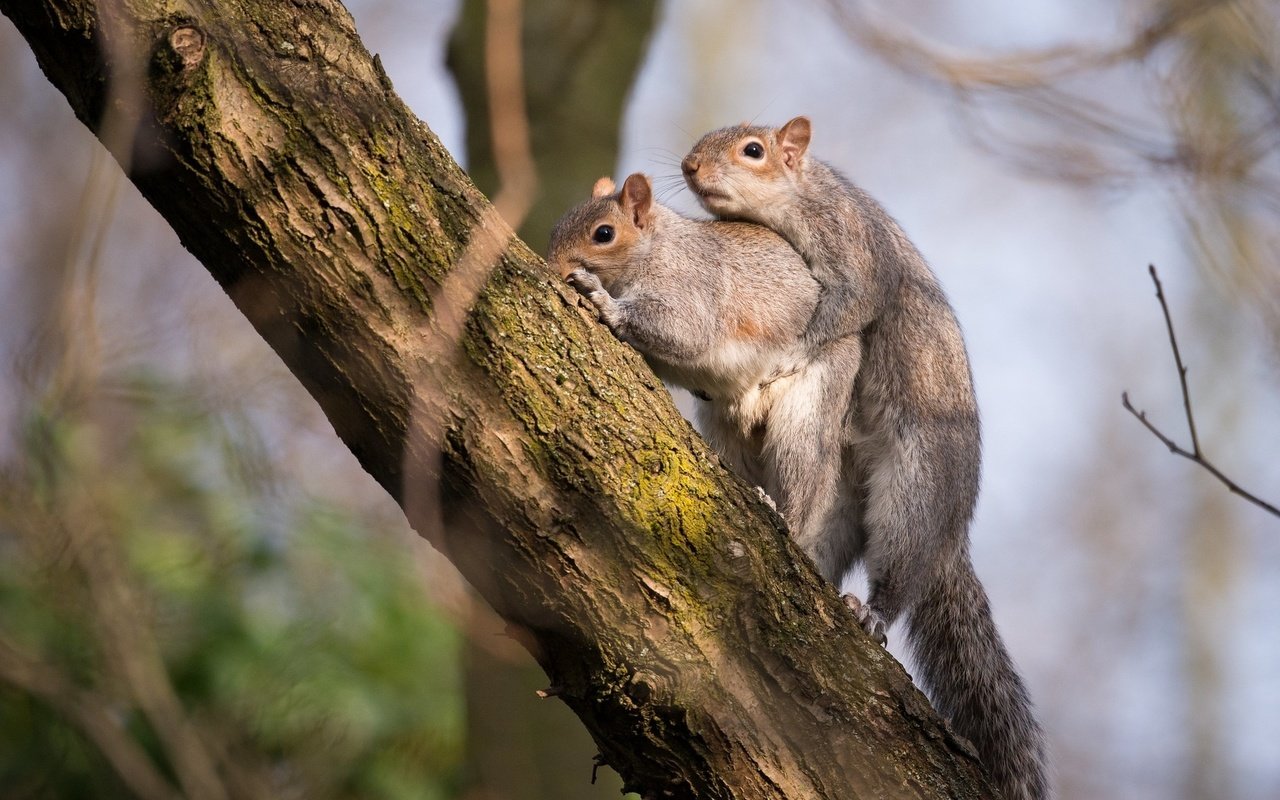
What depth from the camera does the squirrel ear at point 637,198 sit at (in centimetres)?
375

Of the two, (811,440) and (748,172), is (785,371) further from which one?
(748,172)

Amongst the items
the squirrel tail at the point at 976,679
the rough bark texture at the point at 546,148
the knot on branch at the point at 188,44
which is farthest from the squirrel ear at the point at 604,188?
the knot on branch at the point at 188,44

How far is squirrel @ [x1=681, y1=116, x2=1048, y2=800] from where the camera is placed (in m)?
3.71

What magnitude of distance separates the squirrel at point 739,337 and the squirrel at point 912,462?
0.09 meters

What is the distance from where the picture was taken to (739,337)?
3717 mm

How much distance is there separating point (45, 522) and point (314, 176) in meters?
1.99

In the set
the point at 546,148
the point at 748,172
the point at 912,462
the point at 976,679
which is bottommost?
the point at 976,679

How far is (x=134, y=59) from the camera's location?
1968mm

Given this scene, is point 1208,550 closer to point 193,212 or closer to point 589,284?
point 589,284

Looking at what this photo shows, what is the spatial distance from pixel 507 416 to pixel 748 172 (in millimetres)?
2148

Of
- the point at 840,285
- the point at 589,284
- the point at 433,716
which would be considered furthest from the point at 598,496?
the point at 433,716

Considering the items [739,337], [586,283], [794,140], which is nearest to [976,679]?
[739,337]

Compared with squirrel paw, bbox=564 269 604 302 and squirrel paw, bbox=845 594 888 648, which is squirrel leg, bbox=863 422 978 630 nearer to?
squirrel paw, bbox=845 594 888 648

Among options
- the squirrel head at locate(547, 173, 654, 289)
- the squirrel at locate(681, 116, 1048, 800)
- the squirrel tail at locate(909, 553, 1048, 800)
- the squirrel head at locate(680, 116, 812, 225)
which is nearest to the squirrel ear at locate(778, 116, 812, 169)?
the squirrel head at locate(680, 116, 812, 225)
